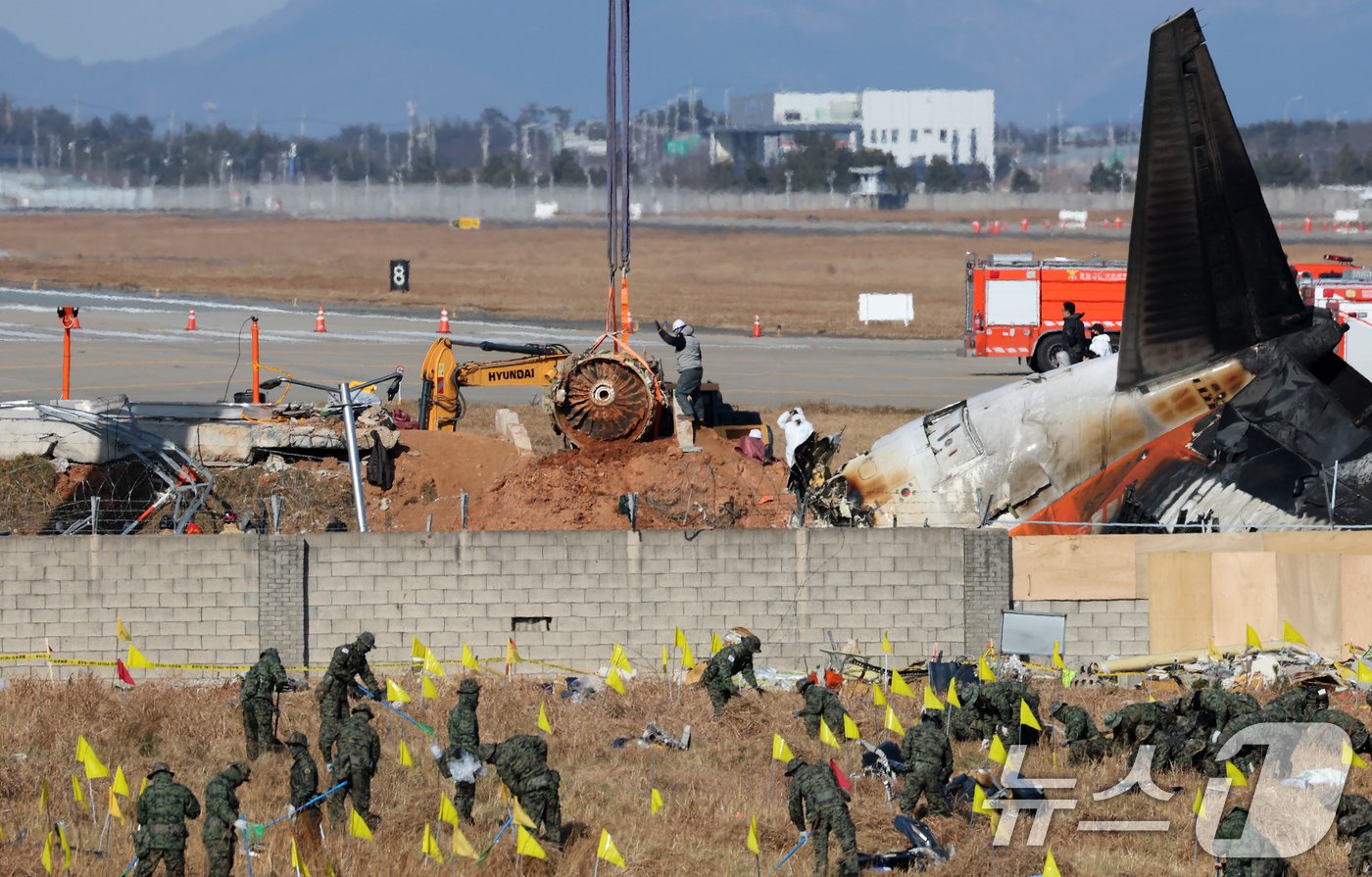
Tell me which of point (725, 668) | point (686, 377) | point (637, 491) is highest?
point (686, 377)

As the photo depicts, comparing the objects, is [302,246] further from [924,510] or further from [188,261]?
[924,510]

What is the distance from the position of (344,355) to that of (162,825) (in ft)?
117

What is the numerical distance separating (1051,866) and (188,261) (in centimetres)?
8771

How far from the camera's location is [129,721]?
18188 millimetres

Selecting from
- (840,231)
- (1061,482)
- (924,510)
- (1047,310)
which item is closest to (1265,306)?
(1061,482)

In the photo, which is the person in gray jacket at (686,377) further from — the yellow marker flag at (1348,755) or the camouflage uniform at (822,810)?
the camouflage uniform at (822,810)

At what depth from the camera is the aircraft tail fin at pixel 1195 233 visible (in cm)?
2178

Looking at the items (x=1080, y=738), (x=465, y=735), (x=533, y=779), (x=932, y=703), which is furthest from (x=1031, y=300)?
(x=533, y=779)

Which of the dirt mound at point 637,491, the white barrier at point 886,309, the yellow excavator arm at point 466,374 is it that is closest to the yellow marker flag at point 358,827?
the dirt mound at point 637,491

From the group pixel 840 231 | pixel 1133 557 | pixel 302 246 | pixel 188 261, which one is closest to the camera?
pixel 1133 557

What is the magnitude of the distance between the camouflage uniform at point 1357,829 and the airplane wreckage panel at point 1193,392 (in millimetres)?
7524

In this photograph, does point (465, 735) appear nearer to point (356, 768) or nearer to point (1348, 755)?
point (356, 768)

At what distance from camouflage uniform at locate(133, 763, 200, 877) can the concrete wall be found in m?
7.14

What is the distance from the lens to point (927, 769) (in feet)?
49.9
